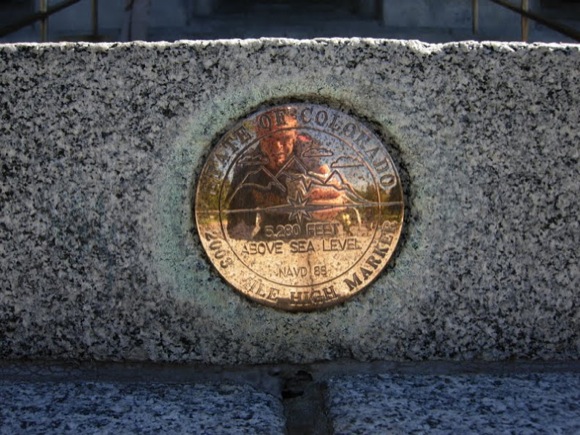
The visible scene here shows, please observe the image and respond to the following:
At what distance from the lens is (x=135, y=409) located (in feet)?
3.28

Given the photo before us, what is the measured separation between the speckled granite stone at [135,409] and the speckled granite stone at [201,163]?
0.08 m

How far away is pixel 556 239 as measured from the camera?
3.75ft

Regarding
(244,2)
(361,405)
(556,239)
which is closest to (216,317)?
(361,405)

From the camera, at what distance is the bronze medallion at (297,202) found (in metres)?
1.11

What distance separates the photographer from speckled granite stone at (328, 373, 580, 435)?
93 centimetres

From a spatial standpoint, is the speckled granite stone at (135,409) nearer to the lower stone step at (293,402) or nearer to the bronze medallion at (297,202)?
the lower stone step at (293,402)

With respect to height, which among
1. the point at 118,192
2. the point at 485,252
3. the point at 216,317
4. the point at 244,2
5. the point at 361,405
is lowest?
the point at 361,405

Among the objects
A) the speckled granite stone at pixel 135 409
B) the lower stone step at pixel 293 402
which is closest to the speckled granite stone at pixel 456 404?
the lower stone step at pixel 293 402

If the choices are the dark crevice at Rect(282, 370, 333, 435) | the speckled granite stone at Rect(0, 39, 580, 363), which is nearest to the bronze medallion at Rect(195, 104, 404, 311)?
the speckled granite stone at Rect(0, 39, 580, 363)

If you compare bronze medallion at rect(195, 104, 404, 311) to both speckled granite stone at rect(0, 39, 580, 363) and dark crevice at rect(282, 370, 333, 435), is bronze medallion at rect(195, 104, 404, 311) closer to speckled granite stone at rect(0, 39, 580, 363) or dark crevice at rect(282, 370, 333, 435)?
speckled granite stone at rect(0, 39, 580, 363)

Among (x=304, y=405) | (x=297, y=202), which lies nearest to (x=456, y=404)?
(x=304, y=405)

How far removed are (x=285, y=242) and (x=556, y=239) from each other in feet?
1.62

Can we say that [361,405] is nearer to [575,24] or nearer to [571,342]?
[571,342]

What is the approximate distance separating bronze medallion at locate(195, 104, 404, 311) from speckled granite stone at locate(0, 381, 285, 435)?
197 mm
